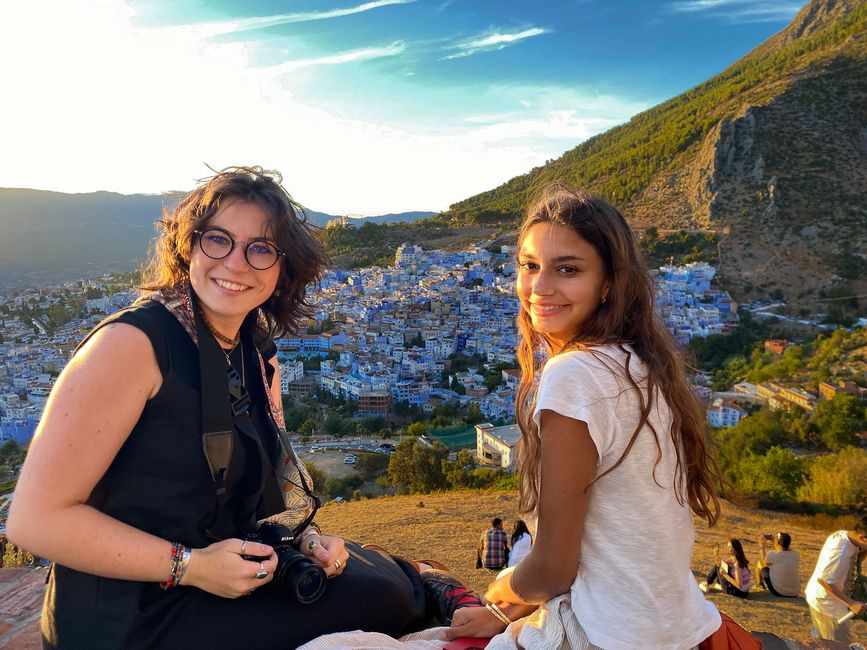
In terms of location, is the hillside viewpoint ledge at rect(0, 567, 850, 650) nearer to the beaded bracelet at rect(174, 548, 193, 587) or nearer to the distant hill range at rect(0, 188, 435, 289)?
the beaded bracelet at rect(174, 548, 193, 587)

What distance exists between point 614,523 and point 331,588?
600 mm

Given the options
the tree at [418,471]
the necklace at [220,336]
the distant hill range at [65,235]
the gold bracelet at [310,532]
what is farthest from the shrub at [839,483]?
the distant hill range at [65,235]

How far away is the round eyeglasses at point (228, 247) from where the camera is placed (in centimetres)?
116

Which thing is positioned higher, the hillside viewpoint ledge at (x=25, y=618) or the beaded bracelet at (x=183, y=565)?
the beaded bracelet at (x=183, y=565)

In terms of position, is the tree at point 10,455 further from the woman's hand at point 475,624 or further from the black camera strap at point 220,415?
the woman's hand at point 475,624

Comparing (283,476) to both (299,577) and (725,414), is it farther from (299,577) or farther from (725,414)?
(725,414)

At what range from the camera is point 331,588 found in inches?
46.1

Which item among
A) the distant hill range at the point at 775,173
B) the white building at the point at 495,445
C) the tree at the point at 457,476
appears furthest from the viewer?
the distant hill range at the point at 775,173

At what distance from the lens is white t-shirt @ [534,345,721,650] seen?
34.6 inches

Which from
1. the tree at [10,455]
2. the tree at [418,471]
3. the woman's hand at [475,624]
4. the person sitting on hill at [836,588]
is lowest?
A: the tree at [10,455]

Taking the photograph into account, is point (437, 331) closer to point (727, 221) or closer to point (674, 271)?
point (674, 271)

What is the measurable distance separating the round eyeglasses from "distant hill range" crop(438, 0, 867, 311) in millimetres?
24592

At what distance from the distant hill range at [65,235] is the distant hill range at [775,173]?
30550 mm

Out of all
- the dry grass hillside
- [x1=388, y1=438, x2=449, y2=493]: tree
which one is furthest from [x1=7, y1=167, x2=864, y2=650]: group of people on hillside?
[x1=388, y1=438, x2=449, y2=493]: tree
